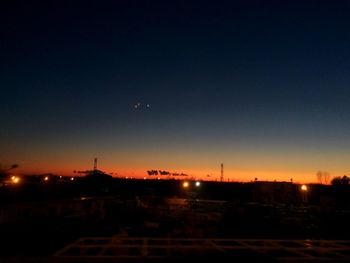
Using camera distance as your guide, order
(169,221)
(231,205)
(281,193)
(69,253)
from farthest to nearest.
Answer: (281,193)
(231,205)
(169,221)
(69,253)

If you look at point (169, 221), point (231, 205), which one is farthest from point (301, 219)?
point (169, 221)

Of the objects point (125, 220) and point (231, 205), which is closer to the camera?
point (125, 220)

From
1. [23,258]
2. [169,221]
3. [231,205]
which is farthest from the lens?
[231,205]

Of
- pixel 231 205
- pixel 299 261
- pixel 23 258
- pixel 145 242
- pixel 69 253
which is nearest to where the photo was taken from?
pixel 23 258

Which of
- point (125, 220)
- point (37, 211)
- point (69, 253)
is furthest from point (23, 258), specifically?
point (125, 220)

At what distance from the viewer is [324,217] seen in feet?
101

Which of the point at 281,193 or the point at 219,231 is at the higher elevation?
the point at 281,193

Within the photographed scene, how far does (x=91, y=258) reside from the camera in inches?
431

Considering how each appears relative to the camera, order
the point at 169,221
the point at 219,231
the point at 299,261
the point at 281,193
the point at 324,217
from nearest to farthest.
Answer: the point at 299,261 → the point at 219,231 → the point at 169,221 → the point at 324,217 → the point at 281,193

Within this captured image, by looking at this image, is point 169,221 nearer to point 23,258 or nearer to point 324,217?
point 324,217

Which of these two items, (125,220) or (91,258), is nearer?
(91,258)

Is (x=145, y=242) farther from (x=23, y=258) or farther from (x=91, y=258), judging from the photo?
(x=23, y=258)

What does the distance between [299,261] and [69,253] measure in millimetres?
7372

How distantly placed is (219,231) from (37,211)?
13.5 meters
